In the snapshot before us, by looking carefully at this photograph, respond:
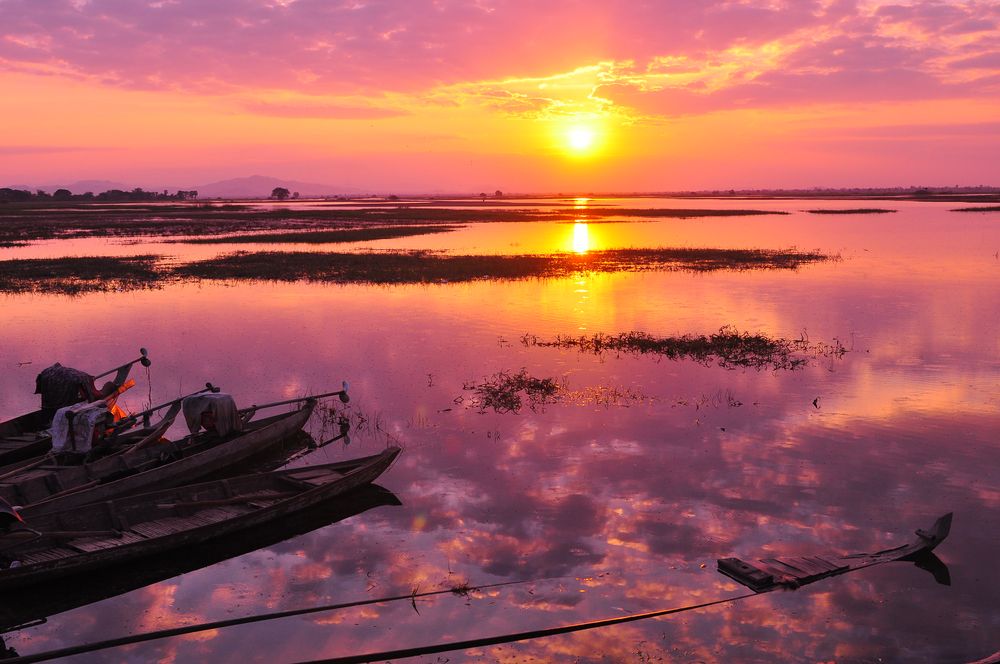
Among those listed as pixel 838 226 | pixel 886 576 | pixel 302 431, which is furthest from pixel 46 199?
pixel 886 576

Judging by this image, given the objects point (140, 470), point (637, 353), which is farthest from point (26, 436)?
point (637, 353)

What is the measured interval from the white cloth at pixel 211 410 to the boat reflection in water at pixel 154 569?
2.84 meters

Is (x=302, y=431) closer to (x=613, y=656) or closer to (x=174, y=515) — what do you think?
(x=174, y=515)

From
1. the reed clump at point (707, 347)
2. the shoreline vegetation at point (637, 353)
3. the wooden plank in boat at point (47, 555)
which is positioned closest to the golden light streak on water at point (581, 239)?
the reed clump at point (707, 347)

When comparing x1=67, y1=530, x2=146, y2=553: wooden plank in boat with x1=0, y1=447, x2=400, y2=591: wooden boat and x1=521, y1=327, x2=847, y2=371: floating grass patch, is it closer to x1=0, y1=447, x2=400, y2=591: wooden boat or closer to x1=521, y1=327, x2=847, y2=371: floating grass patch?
x1=0, y1=447, x2=400, y2=591: wooden boat

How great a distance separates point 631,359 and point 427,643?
13.2 metres

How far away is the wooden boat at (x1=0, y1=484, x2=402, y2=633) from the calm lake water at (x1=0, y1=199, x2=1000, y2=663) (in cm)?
14

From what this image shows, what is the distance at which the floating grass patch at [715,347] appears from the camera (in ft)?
66.1

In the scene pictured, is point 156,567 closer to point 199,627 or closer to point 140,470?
point 199,627

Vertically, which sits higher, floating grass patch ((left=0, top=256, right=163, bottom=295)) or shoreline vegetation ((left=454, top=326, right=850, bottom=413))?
floating grass patch ((left=0, top=256, right=163, bottom=295))

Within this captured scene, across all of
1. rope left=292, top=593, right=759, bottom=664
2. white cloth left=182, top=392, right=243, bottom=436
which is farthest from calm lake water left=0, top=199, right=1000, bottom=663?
white cloth left=182, top=392, right=243, bottom=436

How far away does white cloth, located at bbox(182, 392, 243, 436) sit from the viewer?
13711 millimetres

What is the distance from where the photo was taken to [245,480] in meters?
12.1

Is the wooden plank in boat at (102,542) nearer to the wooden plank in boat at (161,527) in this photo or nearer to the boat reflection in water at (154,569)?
the wooden plank in boat at (161,527)
